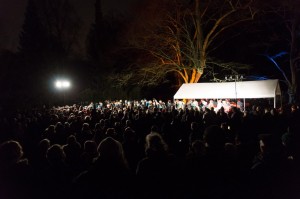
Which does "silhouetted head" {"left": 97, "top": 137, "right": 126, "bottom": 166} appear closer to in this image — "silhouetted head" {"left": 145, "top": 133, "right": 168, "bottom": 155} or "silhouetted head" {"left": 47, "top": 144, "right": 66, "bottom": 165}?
"silhouetted head" {"left": 145, "top": 133, "right": 168, "bottom": 155}

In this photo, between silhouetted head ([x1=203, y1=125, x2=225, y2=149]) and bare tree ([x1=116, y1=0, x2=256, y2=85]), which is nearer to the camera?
silhouetted head ([x1=203, y1=125, x2=225, y2=149])

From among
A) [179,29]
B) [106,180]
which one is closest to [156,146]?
[106,180]

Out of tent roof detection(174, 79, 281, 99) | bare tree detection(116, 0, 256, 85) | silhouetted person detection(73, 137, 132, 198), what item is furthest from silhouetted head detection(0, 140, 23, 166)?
bare tree detection(116, 0, 256, 85)

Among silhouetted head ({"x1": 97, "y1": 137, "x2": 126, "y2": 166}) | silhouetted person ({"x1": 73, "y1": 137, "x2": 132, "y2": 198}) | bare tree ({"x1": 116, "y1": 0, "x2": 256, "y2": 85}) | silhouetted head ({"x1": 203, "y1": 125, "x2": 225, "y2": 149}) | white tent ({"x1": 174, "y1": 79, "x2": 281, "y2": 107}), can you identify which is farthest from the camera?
bare tree ({"x1": 116, "y1": 0, "x2": 256, "y2": 85})

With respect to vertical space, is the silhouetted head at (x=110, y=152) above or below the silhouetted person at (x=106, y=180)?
above

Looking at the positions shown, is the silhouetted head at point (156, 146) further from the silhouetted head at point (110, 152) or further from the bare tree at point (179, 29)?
the bare tree at point (179, 29)

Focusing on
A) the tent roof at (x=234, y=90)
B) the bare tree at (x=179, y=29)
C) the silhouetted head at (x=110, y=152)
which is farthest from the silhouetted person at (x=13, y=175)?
the bare tree at (x=179, y=29)

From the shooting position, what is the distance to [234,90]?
19250 mm

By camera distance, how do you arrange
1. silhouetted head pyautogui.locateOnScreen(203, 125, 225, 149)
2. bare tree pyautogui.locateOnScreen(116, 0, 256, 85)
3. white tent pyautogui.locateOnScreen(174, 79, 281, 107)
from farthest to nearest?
bare tree pyautogui.locateOnScreen(116, 0, 256, 85)
white tent pyautogui.locateOnScreen(174, 79, 281, 107)
silhouetted head pyautogui.locateOnScreen(203, 125, 225, 149)

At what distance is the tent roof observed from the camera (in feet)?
58.9

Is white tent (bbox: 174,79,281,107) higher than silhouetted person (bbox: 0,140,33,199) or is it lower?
higher

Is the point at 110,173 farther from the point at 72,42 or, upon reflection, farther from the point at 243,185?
the point at 72,42

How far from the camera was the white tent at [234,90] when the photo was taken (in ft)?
58.8

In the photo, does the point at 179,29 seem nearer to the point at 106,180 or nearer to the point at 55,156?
the point at 55,156
